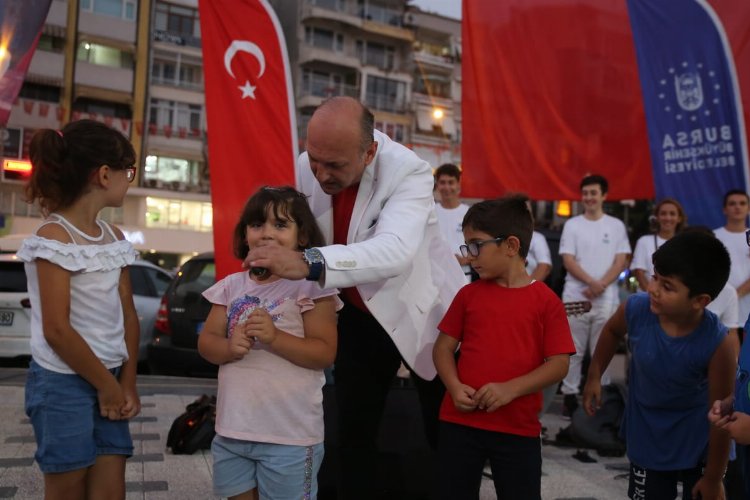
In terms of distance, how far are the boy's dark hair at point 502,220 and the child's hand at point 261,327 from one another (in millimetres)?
867

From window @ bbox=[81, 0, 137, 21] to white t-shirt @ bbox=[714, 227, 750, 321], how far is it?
113 ft

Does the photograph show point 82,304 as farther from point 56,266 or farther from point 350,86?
point 350,86

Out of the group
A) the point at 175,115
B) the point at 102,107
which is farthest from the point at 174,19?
the point at 102,107

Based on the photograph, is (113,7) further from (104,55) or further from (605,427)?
(605,427)

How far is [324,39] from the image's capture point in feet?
138

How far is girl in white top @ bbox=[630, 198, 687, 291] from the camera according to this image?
565 centimetres

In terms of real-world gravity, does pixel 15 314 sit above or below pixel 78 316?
below

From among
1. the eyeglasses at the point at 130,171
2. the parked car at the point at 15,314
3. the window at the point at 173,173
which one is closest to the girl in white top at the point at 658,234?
the eyeglasses at the point at 130,171

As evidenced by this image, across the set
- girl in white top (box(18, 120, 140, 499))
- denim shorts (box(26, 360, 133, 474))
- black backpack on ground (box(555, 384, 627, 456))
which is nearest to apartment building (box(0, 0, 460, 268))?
black backpack on ground (box(555, 384, 627, 456))

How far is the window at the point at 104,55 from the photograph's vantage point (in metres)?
34.6

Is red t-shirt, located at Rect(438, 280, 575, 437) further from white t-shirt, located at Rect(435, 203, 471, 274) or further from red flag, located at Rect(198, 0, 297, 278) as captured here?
white t-shirt, located at Rect(435, 203, 471, 274)

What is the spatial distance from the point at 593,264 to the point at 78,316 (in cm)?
486

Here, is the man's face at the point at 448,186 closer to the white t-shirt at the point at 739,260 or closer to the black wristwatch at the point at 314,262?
the white t-shirt at the point at 739,260

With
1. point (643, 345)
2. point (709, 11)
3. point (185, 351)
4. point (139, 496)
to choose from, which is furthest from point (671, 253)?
point (185, 351)
